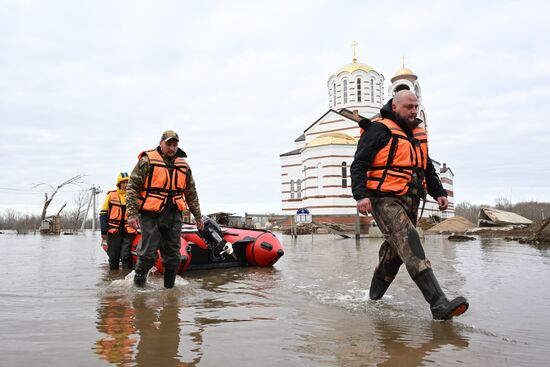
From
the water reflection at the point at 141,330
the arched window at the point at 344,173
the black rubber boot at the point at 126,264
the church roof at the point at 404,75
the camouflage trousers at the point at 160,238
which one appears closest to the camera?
the water reflection at the point at 141,330

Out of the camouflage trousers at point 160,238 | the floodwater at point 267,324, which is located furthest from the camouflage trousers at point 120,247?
the camouflage trousers at point 160,238

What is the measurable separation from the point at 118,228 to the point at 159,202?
2951 mm

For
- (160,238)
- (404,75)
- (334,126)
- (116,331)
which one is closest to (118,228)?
(160,238)

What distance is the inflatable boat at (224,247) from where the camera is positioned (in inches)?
287

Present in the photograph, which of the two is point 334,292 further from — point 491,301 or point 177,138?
point 177,138

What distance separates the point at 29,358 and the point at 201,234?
492cm

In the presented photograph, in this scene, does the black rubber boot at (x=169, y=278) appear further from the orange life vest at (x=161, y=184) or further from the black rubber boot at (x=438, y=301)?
the black rubber boot at (x=438, y=301)

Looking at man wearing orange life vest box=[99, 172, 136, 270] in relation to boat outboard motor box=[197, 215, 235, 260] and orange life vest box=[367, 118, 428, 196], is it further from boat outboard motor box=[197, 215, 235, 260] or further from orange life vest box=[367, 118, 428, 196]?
orange life vest box=[367, 118, 428, 196]

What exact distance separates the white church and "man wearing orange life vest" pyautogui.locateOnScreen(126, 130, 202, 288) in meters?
28.1

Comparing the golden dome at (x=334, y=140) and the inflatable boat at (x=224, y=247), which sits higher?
the golden dome at (x=334, y=140)

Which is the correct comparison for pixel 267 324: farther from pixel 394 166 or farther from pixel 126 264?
pixel 126 264

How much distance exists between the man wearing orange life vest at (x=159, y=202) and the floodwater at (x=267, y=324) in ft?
1.25

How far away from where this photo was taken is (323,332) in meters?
3.22

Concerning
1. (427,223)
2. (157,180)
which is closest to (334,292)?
(157,180)
